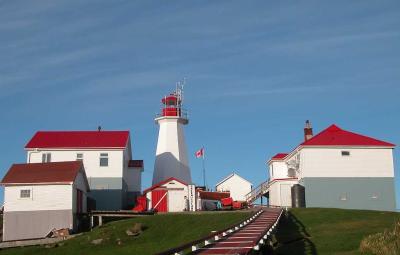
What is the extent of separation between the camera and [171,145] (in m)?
64.6

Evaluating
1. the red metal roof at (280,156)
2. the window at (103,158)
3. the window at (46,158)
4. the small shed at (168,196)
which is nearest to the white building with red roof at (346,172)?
the red metal roof at (280,156)

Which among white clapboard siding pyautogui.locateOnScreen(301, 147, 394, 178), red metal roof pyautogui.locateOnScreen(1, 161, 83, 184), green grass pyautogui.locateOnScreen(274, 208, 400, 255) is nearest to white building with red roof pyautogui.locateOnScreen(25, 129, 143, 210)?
red metal roof pyautogui.locateOnScreen(1, 161, 83, 184)

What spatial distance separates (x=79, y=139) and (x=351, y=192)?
25982mm

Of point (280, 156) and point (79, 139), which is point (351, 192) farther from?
point (79, 139)

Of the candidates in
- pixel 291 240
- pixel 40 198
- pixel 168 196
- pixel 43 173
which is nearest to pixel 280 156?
pixel 168 196

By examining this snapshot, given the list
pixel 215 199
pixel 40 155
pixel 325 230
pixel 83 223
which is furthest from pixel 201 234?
pixel 40 155

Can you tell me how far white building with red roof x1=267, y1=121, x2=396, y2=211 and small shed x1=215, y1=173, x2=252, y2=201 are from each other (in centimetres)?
1489

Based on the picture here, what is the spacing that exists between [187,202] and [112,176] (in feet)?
25.5

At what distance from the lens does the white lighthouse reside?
63750mm

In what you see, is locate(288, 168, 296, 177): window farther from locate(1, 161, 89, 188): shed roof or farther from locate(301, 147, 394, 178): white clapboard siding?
locate(1, 161, 89, 188): shed roof

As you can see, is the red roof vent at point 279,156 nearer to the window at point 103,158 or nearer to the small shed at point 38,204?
the window at point 103,158

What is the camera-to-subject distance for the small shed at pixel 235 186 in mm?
71375

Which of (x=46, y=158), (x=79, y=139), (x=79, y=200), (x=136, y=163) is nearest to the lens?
(x=79, y=200)

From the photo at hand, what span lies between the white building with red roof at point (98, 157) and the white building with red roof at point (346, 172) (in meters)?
16.0
